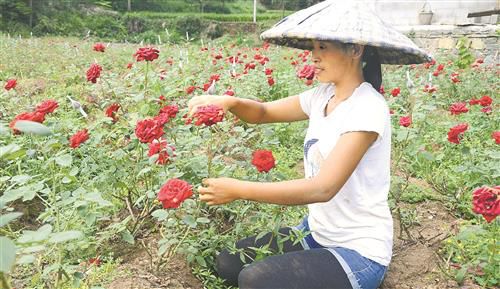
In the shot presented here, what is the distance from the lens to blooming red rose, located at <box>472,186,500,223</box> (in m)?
1.49

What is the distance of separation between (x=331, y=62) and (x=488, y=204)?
66 centimetres

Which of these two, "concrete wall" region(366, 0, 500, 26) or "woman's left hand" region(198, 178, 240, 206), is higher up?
"concrete wall" region(366, 0, 500, 26)

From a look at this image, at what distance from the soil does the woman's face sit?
0.92m

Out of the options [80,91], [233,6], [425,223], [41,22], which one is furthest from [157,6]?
[425,223]

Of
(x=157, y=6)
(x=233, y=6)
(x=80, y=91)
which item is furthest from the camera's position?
(x=233, y=6)

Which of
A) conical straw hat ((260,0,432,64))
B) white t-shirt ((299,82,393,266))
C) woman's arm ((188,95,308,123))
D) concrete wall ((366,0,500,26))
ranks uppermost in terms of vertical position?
concrete wall ((366,0,500,26))

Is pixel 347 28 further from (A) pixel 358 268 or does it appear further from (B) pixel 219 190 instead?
(A) pixel 358 268

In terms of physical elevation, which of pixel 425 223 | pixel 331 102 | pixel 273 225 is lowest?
pixel 425 223

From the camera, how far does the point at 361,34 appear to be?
1586 millimetres

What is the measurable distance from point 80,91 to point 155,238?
3245 mm

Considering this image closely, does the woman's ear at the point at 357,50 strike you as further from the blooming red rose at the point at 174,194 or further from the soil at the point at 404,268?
the soil at the point at 404,268

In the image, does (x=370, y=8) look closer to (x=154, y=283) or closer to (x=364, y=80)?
(x=364, y=80)

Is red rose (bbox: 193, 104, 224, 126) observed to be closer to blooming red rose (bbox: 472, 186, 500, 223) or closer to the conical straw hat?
the conical straw hat

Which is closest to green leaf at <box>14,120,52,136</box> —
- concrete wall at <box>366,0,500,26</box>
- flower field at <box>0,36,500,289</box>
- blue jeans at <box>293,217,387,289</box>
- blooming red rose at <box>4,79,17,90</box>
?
flower field at <box>0,36,500,289</box>
